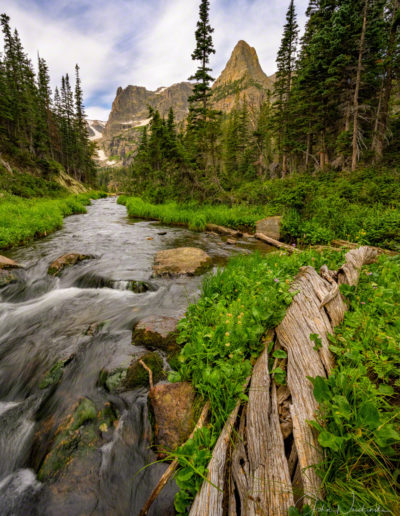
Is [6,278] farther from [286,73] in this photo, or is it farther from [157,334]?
[286,73]

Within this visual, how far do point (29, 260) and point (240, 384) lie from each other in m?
8.90

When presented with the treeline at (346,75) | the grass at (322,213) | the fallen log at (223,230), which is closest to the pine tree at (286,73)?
the treeline at (346,75)

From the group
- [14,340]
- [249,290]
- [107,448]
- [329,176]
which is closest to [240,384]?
[107,448]

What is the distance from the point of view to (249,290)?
13.7 feet

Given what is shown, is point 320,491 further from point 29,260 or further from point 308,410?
point 29,260

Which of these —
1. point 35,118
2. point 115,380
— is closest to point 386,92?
point 115,380

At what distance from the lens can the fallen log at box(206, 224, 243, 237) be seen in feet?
38.8

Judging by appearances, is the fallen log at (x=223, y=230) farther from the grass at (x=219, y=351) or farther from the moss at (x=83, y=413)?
the moss at (x=83, y=413)

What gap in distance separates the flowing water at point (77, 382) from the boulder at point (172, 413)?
26cm

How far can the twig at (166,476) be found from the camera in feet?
5.64

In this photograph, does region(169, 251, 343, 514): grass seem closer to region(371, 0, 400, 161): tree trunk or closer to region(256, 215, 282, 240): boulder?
region(256, 215, 282, 240): boulder

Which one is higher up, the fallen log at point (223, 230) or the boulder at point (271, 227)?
the boulder at point (271, 227)

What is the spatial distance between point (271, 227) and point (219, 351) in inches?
332

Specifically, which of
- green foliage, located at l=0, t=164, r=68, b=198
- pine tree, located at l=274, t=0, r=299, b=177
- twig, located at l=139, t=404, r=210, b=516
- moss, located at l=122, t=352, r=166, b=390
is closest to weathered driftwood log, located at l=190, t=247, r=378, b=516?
twig, located at l=139, t=404, r=210, b=516
